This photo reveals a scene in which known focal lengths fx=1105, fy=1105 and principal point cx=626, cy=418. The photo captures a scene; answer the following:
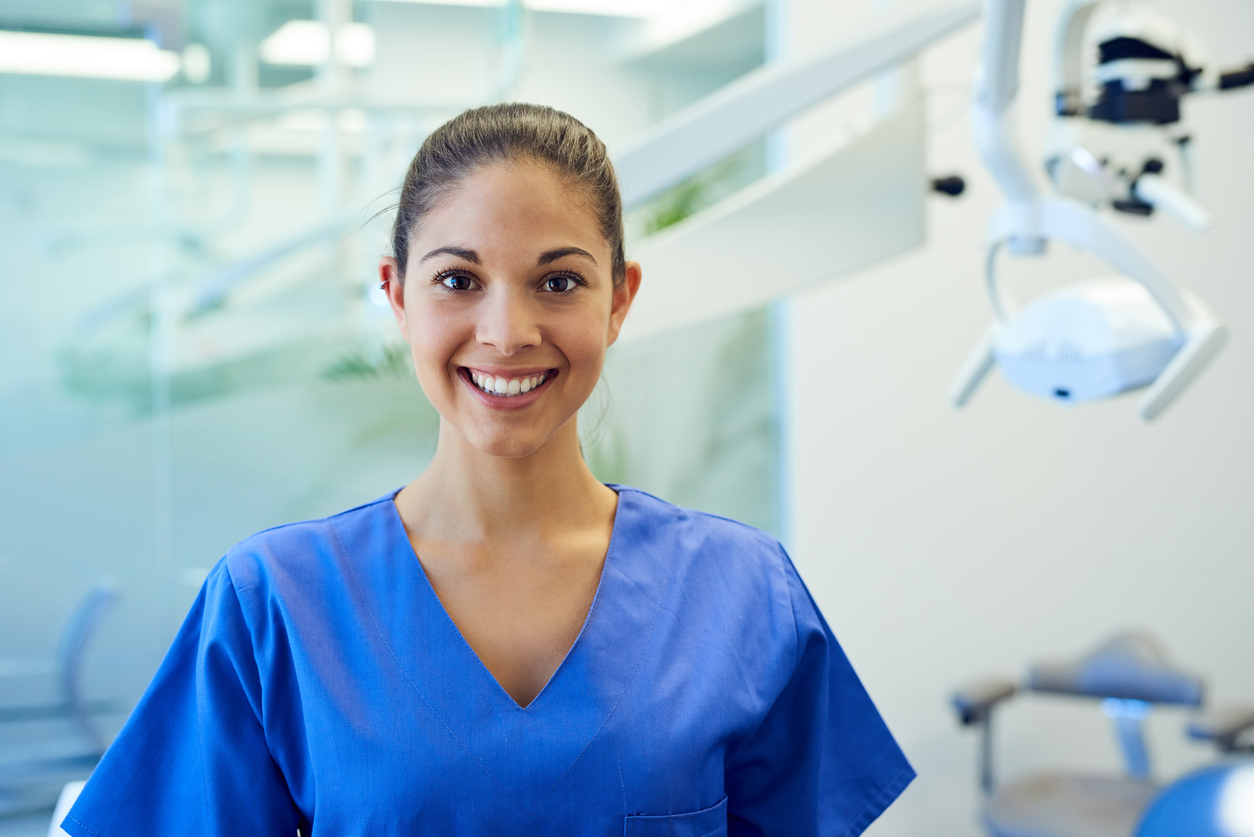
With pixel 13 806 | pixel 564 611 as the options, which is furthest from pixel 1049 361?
pixel 13 806

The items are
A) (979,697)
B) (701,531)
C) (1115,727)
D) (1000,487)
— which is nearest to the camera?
(701,531)

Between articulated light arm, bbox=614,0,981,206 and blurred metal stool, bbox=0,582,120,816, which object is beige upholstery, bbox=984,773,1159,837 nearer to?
articulated light arm, bbox=614,0,981,206

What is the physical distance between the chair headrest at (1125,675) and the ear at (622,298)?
2.18 m

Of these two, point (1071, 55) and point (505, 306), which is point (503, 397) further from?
point (1071, 55)

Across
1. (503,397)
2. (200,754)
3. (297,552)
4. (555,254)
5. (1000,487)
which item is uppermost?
(555,254)

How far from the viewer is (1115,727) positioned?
2.78m

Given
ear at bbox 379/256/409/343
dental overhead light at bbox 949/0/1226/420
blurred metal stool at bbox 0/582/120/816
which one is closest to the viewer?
ear at bbox 379/256/409/343

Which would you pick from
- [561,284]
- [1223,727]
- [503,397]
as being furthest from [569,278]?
[1223,727]

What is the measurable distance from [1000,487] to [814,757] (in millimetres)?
2264

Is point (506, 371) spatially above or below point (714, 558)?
above

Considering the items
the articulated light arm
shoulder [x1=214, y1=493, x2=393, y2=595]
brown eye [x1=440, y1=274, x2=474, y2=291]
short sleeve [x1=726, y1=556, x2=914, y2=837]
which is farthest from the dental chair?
brown eye [x1=440, y1=274, x2=474, y2=291]

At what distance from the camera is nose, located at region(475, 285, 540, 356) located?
0.85 meters

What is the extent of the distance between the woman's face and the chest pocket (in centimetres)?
31

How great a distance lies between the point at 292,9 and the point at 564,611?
2058 mm
